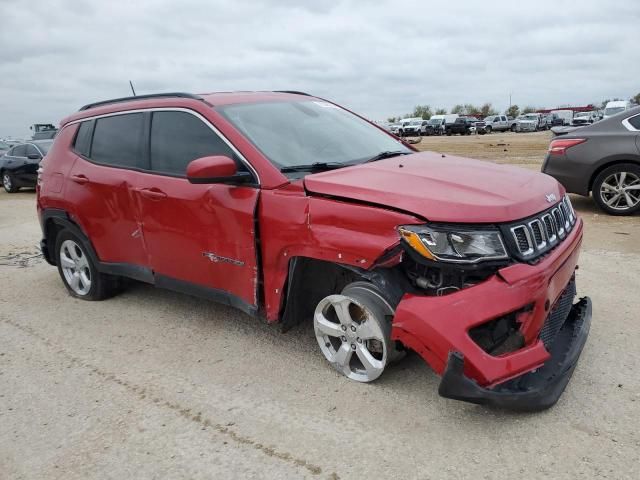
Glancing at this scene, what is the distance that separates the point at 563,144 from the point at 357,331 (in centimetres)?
587

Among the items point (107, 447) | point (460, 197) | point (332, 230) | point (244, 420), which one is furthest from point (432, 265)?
point (107, 447)

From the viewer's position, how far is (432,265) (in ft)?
8.77

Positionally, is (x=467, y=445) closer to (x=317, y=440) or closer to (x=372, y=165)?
(x=317, y=440)

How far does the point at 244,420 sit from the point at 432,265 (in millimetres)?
1305

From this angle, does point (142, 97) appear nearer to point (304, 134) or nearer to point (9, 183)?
point (304, 134)

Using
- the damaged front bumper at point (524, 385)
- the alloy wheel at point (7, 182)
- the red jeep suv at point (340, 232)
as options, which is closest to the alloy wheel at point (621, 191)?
the red jeep suv at point (340, 232)

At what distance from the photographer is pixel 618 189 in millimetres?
7383

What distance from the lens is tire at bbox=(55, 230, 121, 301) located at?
484 centimetres

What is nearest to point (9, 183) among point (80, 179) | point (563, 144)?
point (80, 179)

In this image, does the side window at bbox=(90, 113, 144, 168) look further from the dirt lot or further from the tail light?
the tail light

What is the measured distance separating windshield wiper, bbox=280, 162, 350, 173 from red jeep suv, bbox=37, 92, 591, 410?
0.01 metres

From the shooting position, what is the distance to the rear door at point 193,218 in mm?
3438

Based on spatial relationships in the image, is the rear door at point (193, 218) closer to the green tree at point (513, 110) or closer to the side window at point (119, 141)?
the side window at point (119, 141)

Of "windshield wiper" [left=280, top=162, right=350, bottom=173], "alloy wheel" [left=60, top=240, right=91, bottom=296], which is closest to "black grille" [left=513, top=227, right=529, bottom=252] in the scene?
"windshield wiper" [left=280, top=162, right=350, bottom=173]
